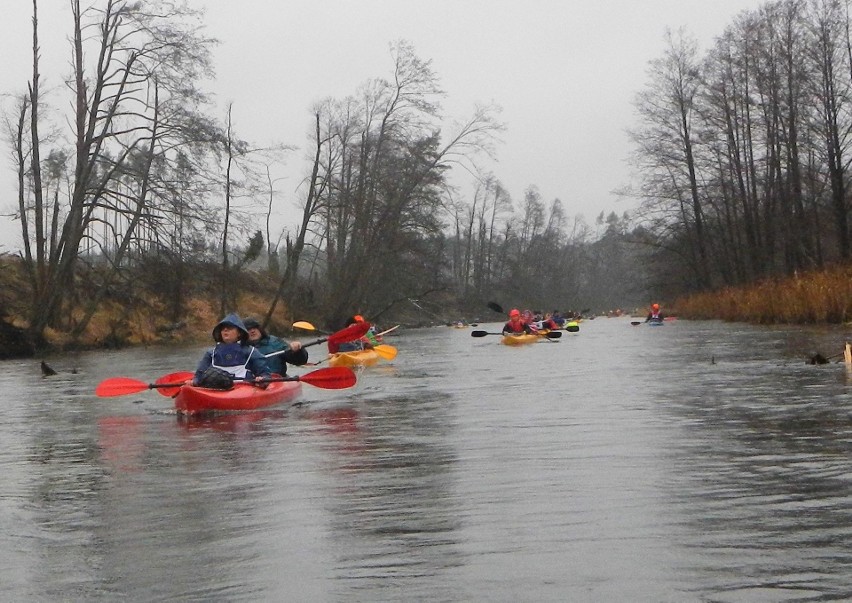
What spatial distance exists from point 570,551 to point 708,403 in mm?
7068

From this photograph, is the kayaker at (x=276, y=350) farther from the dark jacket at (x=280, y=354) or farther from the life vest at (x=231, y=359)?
the life vest at (x=231, y=359)

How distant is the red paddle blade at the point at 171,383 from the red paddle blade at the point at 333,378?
4.80ft

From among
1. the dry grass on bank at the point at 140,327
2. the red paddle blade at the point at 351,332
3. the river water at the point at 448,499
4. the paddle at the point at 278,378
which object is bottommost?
the river water at the point at 448,499

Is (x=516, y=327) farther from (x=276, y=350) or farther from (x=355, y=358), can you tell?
(x=276, y=350)

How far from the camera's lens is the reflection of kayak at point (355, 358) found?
20297 millimetres

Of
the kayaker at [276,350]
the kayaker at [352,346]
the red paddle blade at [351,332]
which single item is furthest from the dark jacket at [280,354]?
the kayaker at [352,346]

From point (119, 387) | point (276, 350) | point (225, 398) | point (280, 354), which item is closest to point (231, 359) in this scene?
point (225, 398)

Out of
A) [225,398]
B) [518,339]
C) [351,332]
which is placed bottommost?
[225,398]

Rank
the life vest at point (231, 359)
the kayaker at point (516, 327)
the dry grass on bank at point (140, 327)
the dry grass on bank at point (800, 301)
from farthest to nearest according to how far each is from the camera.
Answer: the dry grass on bank at point (140, 327) < the kayaker at point (516, 327) < the dry grass on bank at point (800, 301) < the life vest at point (231, 359)

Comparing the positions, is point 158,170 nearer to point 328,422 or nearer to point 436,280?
point 328,422

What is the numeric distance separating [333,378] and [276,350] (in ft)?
5.02

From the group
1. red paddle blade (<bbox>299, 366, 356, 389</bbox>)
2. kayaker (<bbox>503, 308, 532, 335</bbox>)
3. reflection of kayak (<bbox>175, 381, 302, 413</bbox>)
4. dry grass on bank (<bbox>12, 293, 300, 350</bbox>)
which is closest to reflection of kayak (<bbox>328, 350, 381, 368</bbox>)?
red paddle blade (<bbox>299, 366, 356, 389</bbox>)

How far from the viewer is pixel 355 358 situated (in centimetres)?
2089

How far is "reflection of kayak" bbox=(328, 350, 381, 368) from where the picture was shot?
20.3 metres
